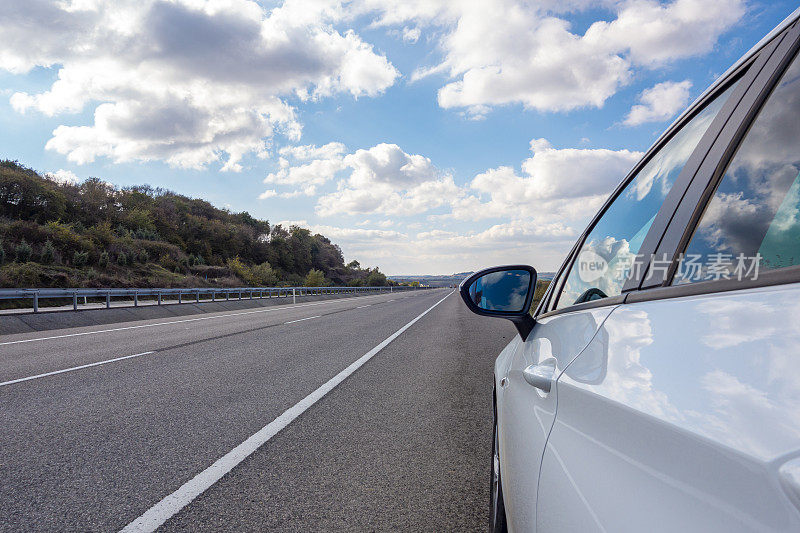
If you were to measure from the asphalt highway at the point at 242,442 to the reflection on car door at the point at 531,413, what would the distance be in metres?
1.07

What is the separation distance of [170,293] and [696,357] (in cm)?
2585

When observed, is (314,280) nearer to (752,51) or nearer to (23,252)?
(23,252)

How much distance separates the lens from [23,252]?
27891 mm

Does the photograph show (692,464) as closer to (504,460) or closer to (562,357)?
(562,357)

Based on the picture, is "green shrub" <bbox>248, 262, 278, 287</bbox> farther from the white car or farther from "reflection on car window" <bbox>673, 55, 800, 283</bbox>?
"reflection on car window" <bbox>673, 55, 800, 283</bbox>

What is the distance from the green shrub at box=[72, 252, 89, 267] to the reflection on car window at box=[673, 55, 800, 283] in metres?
36.1

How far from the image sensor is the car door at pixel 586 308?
146 cm

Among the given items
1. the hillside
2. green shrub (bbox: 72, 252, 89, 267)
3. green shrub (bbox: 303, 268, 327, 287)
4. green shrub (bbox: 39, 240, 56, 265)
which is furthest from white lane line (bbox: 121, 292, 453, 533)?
green shrub (bbox: 303, 268, 327, 287)

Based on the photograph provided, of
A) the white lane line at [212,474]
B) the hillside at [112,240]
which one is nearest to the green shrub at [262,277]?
the hillside at [112,240]

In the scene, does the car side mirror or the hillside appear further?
the hillside

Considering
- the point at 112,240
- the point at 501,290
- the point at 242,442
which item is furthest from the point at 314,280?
the point at 501,290

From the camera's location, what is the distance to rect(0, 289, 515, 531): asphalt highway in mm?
A: 2873

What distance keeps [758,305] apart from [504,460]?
1.52m

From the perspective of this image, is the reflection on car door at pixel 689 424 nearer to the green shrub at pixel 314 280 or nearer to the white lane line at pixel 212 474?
the white lane line at pixel 212 474
